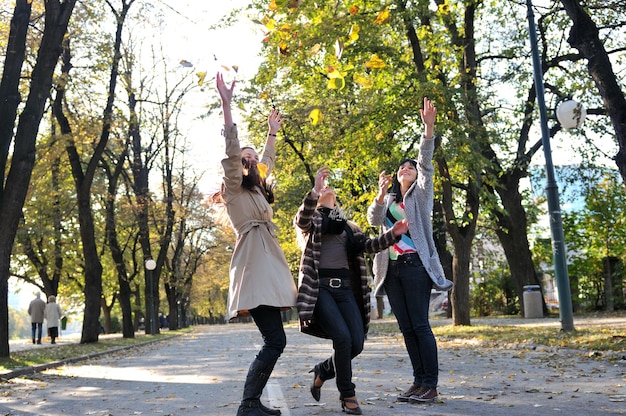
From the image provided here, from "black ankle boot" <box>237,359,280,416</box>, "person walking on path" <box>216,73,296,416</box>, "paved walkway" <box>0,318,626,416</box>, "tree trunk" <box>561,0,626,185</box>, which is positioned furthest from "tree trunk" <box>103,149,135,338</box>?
"black ankle boot" <box>237,359,280,416</box>

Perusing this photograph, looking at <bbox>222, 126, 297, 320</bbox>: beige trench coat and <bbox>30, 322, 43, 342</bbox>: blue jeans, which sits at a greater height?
<bbox>222, 126, 297, 320</bbox>: beige trench coat

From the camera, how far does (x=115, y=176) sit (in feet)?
94.1

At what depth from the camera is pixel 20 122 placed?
15422mm

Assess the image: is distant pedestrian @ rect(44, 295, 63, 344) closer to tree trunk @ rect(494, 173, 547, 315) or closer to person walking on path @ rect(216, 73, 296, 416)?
tree trunk @ rect(494, 173, 547, 315)

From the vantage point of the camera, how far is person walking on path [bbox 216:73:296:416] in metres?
5.60

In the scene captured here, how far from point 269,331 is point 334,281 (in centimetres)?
80

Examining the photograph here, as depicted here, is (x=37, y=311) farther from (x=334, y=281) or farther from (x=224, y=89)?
(x=224, y=89)

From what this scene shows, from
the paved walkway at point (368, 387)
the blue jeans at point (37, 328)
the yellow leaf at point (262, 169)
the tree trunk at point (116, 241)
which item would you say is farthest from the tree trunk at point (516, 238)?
the yellow leaf at point (262, 169)

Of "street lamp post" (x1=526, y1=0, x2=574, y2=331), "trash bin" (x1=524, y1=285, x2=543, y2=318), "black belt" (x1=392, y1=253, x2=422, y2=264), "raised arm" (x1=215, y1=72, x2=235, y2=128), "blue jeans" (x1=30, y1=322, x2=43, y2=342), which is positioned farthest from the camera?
"blue jeans" (x1=30, y1=322, x2=43, y2=342)

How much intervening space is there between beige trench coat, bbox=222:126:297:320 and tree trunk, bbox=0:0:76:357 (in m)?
10.3

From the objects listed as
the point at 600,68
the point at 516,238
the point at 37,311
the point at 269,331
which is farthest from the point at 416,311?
the point at 37,311

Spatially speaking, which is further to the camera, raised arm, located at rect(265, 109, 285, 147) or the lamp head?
the lamp head

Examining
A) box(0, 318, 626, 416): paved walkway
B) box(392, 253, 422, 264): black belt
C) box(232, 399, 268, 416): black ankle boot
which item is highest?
box(392, 253, 422, 264): black belt

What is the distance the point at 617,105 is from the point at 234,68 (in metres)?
7.94
